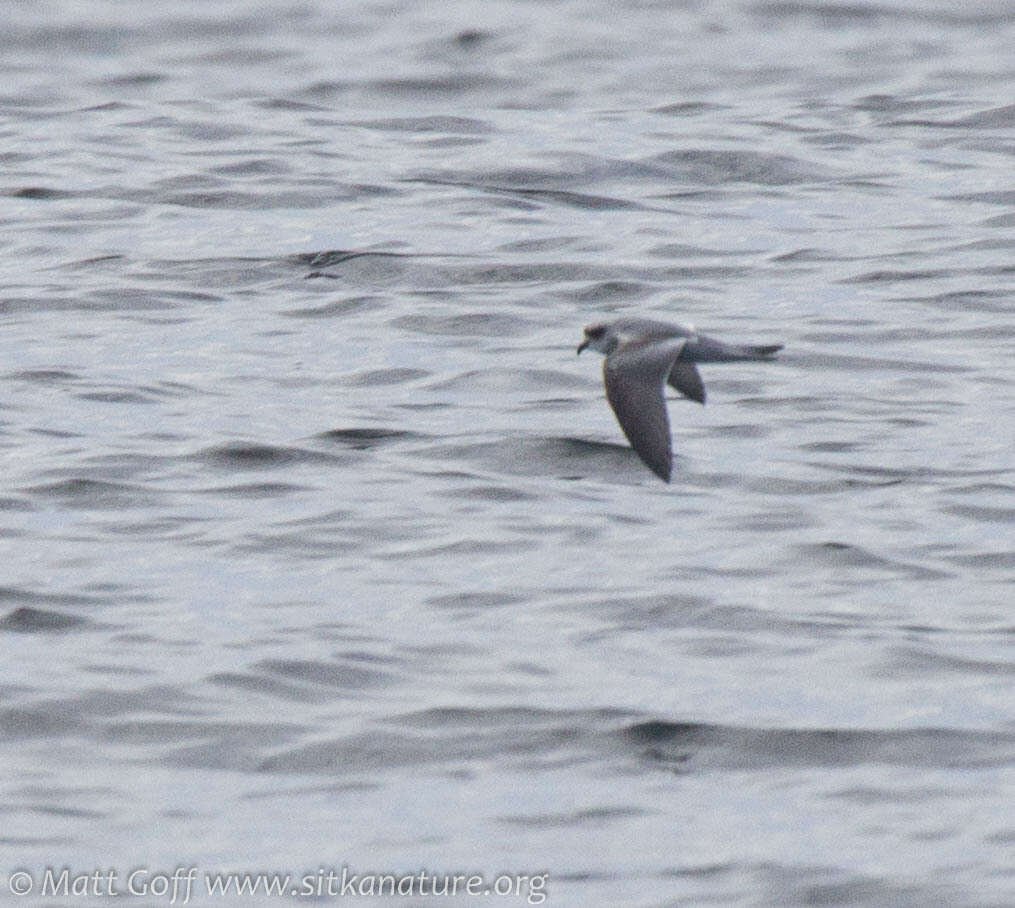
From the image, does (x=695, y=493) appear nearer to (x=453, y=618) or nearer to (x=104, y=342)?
(x=453, y=618)

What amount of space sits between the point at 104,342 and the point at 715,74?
12026 millimetres

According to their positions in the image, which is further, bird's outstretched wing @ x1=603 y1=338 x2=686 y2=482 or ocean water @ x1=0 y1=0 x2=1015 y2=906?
bird's outstretched wing @ x1=603 y1=338 x2=686 y2=482

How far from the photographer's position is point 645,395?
29.1 ft

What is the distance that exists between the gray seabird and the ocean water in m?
0.45

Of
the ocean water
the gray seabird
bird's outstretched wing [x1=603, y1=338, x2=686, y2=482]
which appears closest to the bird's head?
the gray seabird

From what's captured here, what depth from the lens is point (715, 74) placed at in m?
22.9

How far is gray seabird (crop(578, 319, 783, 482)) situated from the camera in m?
8.73

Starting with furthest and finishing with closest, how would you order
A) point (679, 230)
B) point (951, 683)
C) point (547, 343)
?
point (679, 230), point (547, 343), point (951, 683)

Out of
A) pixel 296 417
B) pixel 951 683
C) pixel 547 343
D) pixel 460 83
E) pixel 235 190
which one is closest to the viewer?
pixel 951 683

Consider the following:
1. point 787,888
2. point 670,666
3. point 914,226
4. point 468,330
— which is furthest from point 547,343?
point 787,888

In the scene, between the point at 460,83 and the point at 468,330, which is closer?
the point at 468,330

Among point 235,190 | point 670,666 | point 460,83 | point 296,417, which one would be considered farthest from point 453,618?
point 460,83

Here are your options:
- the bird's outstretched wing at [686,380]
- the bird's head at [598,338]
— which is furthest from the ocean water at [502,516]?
the bird's head at [598,338]

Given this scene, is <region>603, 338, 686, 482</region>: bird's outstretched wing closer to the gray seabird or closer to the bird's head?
the gray seabird
